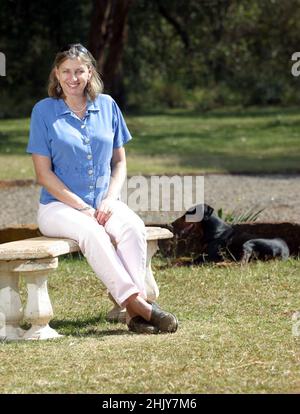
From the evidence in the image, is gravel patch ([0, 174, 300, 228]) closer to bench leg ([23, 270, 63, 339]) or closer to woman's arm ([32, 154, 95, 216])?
woman's arm ([32, 154, 95, 216])

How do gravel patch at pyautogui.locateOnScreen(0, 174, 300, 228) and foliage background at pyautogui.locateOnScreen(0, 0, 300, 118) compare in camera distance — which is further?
foliage background at pyautogui.locateOnScreen(0, 0, 300, 118)

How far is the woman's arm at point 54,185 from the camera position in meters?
5.98

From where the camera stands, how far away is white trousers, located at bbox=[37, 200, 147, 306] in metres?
5.70

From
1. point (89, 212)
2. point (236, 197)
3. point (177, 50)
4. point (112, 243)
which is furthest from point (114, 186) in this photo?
point (177, 50)

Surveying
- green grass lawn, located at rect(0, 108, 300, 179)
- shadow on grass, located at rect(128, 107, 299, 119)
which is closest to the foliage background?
shadow on grass, located at rect(128, 107, 299, 119)

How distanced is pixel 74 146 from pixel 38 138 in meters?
0.19

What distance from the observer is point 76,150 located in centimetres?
605

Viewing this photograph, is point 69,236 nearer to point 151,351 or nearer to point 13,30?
point 151,351

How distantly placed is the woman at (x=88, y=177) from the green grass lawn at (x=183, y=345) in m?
0.33

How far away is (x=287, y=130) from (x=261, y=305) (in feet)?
Result: 45.8

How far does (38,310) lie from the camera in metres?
5.70

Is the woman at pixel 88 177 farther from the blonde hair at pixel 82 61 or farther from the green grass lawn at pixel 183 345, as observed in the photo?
the green grass lawn at pixel 183 345

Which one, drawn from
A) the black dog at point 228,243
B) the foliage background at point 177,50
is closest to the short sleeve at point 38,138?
the black dog at point 228,243

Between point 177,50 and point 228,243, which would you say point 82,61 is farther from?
point 177,50
